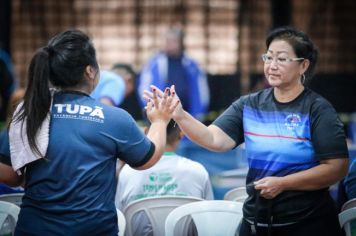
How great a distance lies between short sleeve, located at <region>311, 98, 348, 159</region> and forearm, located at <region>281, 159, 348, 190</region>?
0.04 m

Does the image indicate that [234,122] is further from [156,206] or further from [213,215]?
[156,206]

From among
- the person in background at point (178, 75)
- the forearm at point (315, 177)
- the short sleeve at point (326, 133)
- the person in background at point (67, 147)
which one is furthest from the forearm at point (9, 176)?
the person in background at point (178, 75)

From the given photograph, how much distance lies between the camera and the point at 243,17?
12.2 m

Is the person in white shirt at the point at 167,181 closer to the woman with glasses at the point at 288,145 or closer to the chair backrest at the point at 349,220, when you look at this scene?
the woman with glasses at the point at 288,145

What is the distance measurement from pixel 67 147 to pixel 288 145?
3.55 feet

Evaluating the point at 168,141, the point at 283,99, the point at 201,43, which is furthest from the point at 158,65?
the point at 283,99

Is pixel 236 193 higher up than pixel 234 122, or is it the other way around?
pixel 234 122

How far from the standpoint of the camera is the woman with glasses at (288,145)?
3568mm

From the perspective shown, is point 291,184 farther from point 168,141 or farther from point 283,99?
point 168,141

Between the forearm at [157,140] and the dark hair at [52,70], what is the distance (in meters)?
0.41

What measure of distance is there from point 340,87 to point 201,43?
2412 mm

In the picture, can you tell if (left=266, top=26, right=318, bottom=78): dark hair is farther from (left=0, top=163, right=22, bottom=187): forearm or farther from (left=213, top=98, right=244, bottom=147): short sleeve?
(left=0, top=163, right=22, bottom=187): forearm

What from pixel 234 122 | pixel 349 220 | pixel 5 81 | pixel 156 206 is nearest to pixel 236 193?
pixel 156 206

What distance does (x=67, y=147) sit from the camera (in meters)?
3.23
